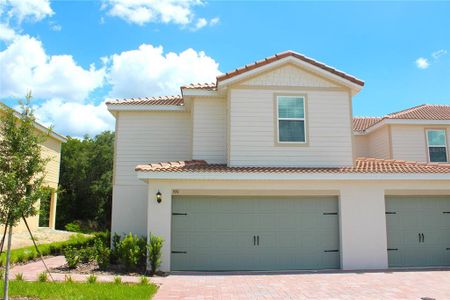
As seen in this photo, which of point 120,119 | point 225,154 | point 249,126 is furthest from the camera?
point 120,119

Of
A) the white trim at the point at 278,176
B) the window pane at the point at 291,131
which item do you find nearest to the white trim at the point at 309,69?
the window pane at the point at 291,131

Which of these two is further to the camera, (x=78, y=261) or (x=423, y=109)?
(x=423, y=109)

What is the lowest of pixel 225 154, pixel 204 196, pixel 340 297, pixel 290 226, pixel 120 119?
pixel 340 297

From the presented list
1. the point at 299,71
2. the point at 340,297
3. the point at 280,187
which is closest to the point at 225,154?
the point at 280,187

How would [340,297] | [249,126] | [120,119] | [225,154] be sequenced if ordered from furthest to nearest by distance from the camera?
[120,119] < [225,154] < [249,126] < [340,297]

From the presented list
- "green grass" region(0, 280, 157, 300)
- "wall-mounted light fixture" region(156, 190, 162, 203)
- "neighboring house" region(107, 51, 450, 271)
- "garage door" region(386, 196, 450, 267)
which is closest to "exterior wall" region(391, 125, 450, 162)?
"neighboring house" region(107, 51, 450, 271)

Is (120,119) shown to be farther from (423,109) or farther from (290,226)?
(423,109)

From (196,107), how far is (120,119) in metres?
3.41

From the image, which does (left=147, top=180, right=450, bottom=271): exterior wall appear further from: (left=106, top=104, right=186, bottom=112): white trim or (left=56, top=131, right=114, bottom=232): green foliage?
(left=56, top=131, right=114, bottom=232): green foliage

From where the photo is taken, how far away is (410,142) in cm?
2041

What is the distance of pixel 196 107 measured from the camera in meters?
15.0

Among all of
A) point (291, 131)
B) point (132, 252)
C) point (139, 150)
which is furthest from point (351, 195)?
point (139, 150)

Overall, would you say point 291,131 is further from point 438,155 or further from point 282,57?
point 438,155

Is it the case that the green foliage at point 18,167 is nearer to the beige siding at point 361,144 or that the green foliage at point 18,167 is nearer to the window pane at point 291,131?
the window pane at point 291,131
